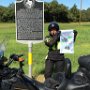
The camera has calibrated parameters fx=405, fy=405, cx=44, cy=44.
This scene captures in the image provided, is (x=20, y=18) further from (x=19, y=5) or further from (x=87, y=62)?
(x=87, y=62)

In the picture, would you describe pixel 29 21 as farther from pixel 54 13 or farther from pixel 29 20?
pixel 54 13

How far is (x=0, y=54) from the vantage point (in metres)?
5.66

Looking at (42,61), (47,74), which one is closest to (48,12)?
(42,61)


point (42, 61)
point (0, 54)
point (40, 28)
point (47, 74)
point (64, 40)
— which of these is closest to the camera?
point (0, 54)

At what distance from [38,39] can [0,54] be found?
5832mm

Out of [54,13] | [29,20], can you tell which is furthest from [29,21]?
[54,13]

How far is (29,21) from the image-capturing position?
11.4m

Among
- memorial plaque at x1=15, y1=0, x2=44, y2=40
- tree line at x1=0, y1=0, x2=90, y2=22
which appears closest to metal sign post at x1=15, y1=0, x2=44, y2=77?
memorial plaque at x1=15, y1=0, x2=44, y2=40

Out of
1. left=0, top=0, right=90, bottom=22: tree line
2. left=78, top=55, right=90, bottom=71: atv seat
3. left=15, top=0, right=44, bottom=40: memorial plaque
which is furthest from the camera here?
left=0, top=0, right=90, bottom=22: tree line

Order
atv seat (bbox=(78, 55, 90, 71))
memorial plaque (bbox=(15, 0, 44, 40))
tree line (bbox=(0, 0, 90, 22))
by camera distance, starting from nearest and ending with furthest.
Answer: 1. atv seat (bbox=(78, 55, 90, 71))
2. memorial plaque (bbox=(15, 0, 44, 40))
3. tree line (bbox=(0, 0, 90, 22))

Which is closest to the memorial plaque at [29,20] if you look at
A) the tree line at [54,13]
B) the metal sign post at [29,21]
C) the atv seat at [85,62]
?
the metal sign post at [29,21]

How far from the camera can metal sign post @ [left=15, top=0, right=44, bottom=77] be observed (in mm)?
11375

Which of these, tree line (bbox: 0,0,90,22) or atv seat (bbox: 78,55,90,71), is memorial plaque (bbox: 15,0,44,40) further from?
tree line (bbox: 0,0,90,22)

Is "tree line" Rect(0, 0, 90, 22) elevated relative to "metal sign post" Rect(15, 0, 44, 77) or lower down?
lower down
